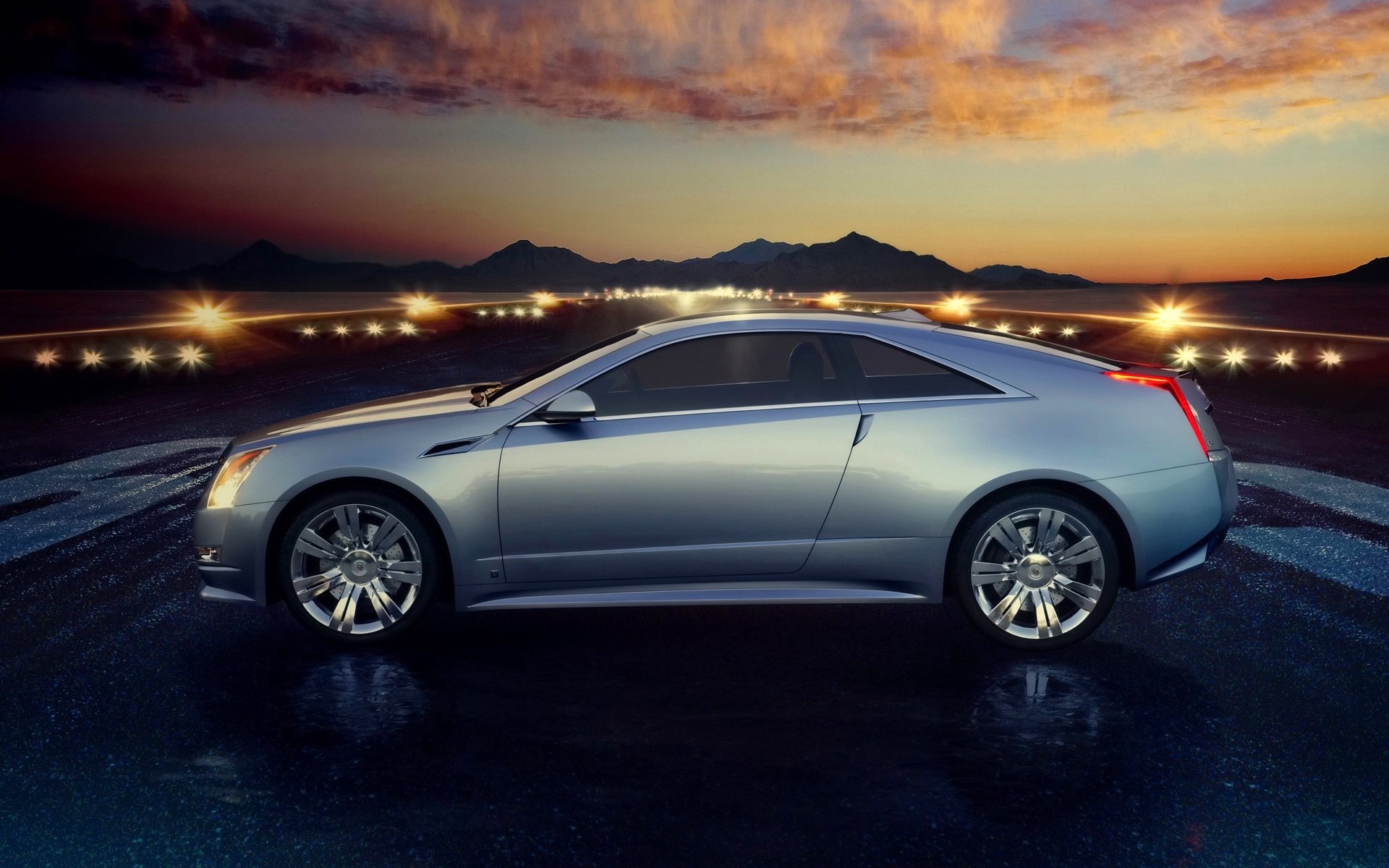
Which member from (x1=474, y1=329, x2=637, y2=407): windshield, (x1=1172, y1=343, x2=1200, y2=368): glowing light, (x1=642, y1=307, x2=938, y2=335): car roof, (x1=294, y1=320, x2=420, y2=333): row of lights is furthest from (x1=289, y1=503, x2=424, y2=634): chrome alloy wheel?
(x1=294, y1=320, x2=420, y2=333): row of lights

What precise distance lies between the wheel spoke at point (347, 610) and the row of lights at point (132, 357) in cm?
1943

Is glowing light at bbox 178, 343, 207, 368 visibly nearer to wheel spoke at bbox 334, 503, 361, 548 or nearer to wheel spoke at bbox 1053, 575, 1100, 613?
wheel spoke at bbox 334, 503, 361, 548

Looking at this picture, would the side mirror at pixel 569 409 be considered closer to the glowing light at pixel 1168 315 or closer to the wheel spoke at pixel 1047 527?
the wheel spoke at pixel 1047 527

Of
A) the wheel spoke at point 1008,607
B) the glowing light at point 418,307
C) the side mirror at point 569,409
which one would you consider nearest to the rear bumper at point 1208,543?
the wheel spoke at point 1008,607

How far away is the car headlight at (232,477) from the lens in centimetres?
521

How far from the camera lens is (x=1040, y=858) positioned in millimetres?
3271

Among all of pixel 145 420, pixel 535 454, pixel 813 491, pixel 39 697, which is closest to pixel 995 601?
pixel 813 491

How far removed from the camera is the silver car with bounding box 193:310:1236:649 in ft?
16.3

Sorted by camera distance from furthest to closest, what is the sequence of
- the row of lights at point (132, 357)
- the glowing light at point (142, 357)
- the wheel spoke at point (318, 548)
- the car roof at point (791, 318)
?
1. the glowing light at point (142, 357)
2. the row of lights at point (132, 357)
3. the car roof at point (791, 318)
4. the wheel spoke at point (318, 548)

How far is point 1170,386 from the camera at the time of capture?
17.1ft

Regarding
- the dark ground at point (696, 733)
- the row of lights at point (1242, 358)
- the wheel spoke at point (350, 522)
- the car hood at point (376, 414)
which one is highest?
the car hood at point (376, 414)

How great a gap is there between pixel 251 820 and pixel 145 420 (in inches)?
482

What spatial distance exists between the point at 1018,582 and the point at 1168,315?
2875 centimetres

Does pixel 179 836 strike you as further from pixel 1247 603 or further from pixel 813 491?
pixel 1247 603
